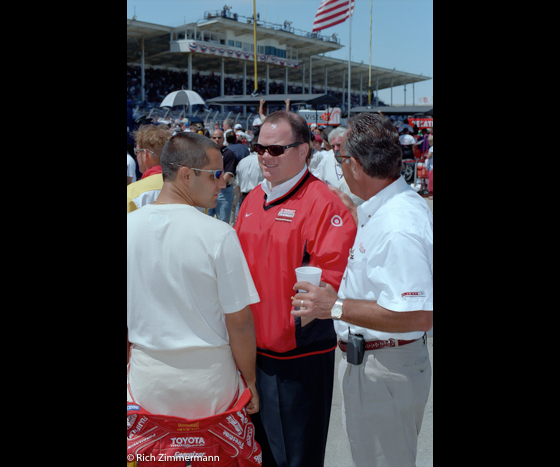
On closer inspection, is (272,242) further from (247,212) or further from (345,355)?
(345,355)

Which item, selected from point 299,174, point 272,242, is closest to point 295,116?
point 299,174

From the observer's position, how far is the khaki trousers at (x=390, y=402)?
77.4 inches

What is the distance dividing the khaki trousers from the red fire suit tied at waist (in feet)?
1.79

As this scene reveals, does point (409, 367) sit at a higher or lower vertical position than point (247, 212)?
lower

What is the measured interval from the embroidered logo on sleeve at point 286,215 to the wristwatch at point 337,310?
0.53 m

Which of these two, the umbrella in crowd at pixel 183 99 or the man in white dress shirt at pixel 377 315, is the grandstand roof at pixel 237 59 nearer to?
the umbrella in crowd at pixel 183 99

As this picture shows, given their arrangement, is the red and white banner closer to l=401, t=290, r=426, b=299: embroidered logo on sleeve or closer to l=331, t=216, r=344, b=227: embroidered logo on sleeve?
l=331, t=216, r=344, b=227: embroidered logo on sleeve

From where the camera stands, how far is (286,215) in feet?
7.54

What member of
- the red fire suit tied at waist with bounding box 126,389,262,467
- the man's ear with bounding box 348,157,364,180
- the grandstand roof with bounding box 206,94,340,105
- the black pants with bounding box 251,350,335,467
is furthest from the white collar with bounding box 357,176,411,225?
the grandstand roof with bounding box 206,94,340,105

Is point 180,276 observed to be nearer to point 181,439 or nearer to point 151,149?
point 181,439

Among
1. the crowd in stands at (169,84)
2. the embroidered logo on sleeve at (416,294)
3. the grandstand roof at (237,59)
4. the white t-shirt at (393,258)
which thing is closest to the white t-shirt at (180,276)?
the white t-shirt at (393,258)
